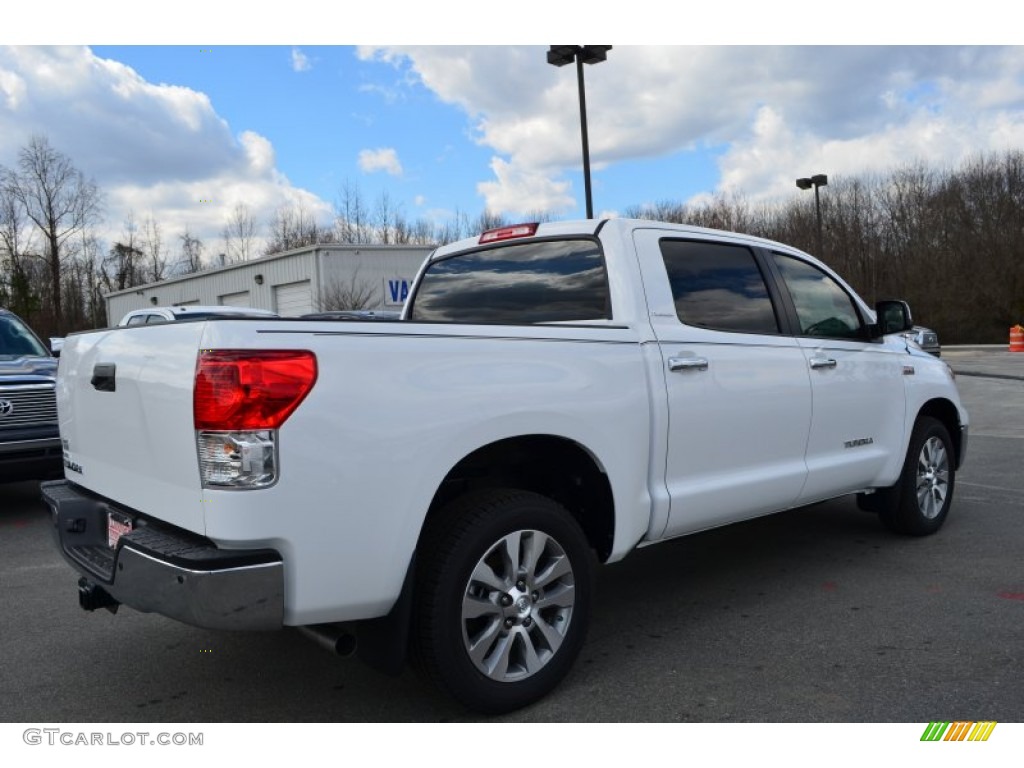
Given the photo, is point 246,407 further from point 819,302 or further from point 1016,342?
point 1016,342

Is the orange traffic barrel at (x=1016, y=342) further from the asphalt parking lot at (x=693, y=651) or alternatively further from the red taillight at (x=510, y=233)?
the red taillight at (x=510, y=233)

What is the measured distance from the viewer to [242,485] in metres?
2.57

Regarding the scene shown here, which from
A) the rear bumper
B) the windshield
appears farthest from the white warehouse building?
the rear bumper

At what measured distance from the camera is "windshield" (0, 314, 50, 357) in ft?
26.0

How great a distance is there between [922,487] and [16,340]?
7765 millimetres

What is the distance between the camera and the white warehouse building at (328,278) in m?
26.5

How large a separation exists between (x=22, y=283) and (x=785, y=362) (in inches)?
2050

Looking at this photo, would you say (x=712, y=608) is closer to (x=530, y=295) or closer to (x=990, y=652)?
(x=990, y=652)

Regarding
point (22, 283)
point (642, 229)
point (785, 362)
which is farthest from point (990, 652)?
point (22, 283)

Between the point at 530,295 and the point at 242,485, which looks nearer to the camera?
the point at 242,485

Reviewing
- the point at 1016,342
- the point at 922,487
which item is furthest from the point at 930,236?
the point at 922,487
